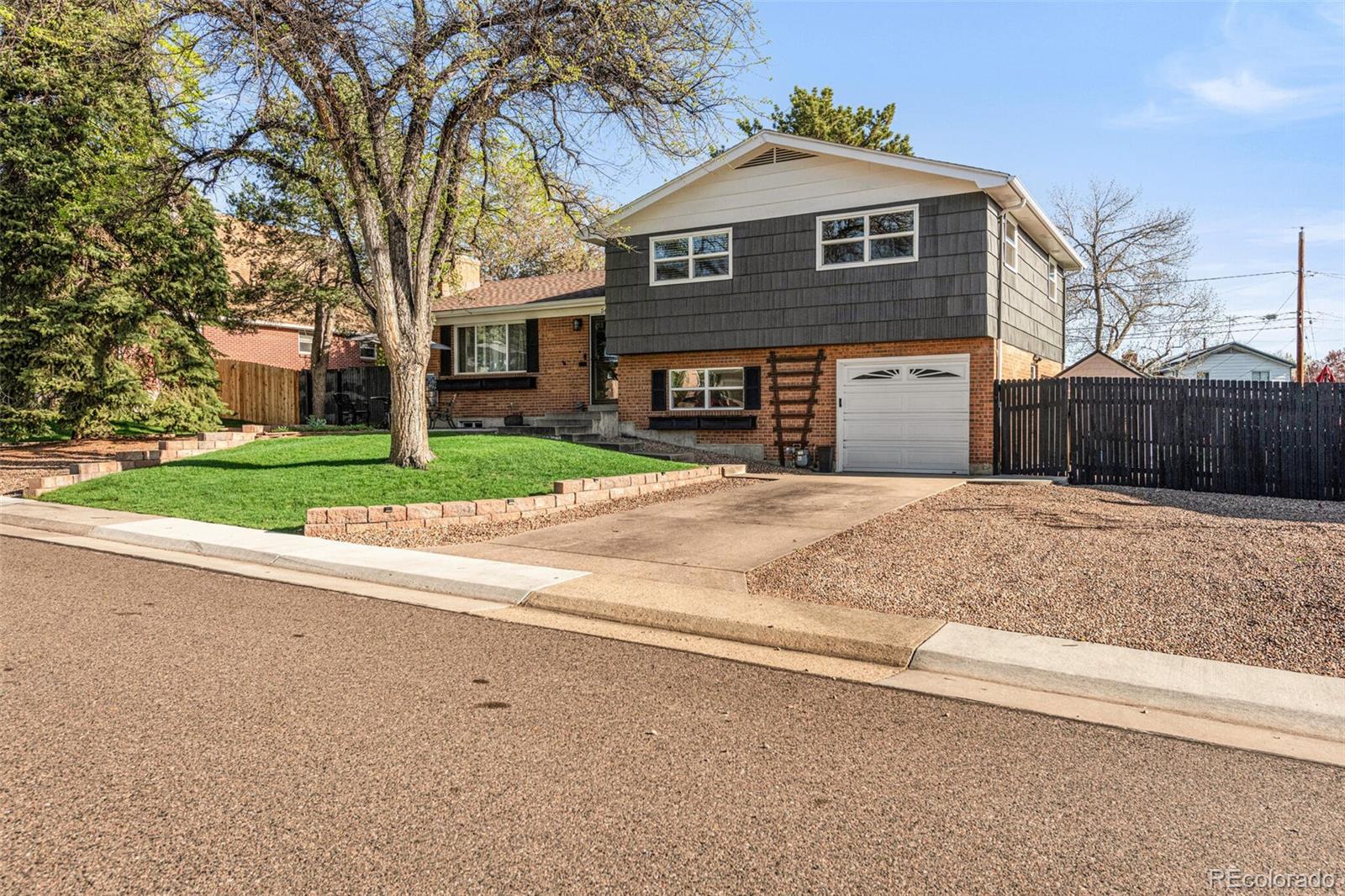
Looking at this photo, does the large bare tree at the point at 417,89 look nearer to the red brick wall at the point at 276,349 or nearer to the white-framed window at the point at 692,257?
the white-framed window at the point at 692,257

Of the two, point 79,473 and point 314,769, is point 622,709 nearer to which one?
point 314,769

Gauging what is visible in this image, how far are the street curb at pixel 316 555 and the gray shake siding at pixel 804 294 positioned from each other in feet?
34.4

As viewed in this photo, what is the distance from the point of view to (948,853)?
2787 mm

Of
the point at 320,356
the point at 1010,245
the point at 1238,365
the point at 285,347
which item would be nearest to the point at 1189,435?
the point at 1010,245

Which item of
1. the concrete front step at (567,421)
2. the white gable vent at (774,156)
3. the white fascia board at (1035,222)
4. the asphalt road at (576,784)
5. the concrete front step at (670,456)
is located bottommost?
the asphalt road at (576,784)

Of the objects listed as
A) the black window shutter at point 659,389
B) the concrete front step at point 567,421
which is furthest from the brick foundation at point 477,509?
the concrete front step at point 567,421

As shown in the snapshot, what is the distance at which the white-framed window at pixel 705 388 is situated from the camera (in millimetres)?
17922

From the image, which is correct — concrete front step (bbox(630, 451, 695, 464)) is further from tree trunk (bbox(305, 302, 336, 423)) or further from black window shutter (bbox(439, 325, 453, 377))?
tree trunk (bbox(305, 302, 336, 423))

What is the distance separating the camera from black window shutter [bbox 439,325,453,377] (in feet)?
74.1

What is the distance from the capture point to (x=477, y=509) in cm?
998

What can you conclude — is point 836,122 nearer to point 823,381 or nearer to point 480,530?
point 823,381

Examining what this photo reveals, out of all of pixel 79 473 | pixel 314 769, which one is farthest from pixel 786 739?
pixel 79 473

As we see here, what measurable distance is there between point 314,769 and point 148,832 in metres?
0.62

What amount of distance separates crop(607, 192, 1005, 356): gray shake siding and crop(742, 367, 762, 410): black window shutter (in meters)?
0.55
